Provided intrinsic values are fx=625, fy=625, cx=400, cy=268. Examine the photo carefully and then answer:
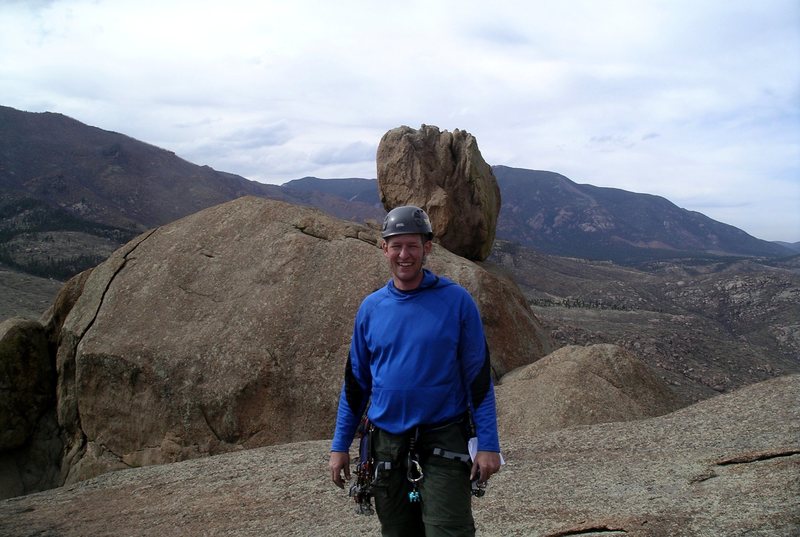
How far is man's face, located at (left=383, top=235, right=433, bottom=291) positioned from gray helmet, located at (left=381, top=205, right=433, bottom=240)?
0.05 meters

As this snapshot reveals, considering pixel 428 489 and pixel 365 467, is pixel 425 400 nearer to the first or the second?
pixel 428 489

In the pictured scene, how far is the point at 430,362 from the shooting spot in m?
5.13

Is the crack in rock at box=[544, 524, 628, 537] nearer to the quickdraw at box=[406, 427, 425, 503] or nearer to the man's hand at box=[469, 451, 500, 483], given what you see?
the man's hand at box=[469, 451, 500, 483]

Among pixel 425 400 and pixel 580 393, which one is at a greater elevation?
pixel 425 400

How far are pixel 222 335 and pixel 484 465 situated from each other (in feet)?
35.0

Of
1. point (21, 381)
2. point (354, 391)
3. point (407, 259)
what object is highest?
point (407, 259)

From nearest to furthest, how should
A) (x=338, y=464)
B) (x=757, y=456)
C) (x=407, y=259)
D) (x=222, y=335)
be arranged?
(x=407, y=259) → (x=338, y=464) → (x=757, y=456) → (x=222, y=335)

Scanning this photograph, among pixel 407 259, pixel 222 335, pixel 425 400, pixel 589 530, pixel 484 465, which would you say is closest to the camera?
pixel 484 465

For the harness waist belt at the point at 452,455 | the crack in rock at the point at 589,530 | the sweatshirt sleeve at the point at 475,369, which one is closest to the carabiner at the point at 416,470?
the harness waist belt at the point at 452,455

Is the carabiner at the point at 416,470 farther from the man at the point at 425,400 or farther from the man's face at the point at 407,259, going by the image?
the man's face at the point at 407,259

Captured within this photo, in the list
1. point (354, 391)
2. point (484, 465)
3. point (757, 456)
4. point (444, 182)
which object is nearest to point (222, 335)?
point (354, 391)

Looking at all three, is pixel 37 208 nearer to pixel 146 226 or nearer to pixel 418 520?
pixel 146 226

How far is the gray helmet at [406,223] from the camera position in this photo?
5379 mm

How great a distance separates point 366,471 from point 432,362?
45.6 inches
